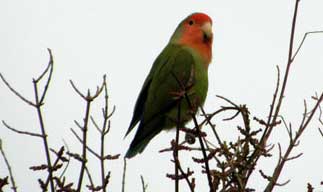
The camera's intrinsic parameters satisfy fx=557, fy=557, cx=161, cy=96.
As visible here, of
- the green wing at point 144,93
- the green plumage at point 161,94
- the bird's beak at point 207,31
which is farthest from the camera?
the bird's beak at point 207,31

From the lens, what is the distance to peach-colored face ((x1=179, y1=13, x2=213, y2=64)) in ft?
17.9

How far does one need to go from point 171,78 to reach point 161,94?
18 centimetres

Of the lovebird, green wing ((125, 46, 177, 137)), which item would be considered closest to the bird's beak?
the lovebird

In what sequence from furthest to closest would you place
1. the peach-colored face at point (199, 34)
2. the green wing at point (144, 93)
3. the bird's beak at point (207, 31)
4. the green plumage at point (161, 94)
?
the bird's beak at point (207, 31)
the peach-colored face at point (199, 34)
the green wing at point (144, 93)
the green plumage at point (161, 94)

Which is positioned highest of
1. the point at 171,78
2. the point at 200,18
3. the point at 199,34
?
the point at 200,18

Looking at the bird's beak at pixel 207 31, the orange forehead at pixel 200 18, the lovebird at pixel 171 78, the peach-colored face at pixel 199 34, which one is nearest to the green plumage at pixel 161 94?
the lovebird at pixel 171 78

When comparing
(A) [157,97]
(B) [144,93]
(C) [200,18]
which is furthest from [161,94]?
(C) [200,18]

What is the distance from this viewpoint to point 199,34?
5598mm

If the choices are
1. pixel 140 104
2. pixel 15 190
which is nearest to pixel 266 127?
pixel 15 190

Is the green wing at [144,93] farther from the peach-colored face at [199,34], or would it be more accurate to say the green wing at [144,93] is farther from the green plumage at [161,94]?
the peach-colored face at [199,34]

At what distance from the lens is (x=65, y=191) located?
1964mm

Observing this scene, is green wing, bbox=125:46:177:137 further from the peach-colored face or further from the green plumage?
the peach-colored face

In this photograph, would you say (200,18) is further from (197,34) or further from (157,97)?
(157,97)

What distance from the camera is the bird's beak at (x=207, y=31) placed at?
5.56 metres
